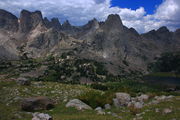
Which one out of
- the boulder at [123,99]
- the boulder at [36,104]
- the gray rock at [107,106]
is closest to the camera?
the boulder at [36,104]

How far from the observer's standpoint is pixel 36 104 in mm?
30234

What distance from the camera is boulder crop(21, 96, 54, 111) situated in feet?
95.6

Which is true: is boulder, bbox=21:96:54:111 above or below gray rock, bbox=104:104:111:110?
above

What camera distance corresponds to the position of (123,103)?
3703 cm

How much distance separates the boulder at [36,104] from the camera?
29138 millimetres

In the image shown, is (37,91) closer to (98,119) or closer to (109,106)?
(109,106)

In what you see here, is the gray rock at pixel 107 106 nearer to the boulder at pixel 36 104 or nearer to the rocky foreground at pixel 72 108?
the rocky foreground at pixel 72 108

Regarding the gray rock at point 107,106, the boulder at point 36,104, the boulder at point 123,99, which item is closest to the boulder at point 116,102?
the boulder at point 123,99

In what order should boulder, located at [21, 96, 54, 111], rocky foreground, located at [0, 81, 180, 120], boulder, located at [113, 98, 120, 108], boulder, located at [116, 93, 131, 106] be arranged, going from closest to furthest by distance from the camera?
rocky foreground, located at [0, 81, 180, 120], boulder, located at [21, 96, 54, 111], boulder, located at [113, 98, 120, 108], boulder, located at [116, 93, 131, 106]

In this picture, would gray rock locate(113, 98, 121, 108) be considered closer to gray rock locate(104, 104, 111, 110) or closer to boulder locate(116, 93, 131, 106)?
boulder locate(116, 93, 131, 106)

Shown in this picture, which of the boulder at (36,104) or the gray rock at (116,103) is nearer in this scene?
the boulder at (36,104)

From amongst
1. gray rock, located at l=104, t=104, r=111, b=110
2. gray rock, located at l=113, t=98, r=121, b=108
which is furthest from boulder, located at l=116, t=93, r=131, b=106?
gray rock, located at l=104, t=104, r=111, b=110

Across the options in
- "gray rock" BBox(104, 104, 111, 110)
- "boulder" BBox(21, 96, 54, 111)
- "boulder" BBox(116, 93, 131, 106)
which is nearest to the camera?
"boulder" BBox(21, 96, 54, 111)

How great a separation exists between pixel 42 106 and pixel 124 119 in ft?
45.1
